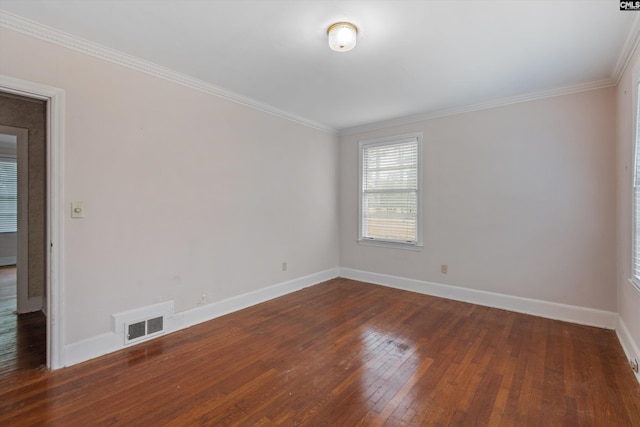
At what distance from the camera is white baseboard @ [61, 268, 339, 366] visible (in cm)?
238

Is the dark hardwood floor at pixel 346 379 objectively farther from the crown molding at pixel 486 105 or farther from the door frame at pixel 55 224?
the crown molding at pixel 486 105

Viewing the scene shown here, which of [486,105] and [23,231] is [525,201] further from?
[23,231]

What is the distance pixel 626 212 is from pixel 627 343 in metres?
1.13

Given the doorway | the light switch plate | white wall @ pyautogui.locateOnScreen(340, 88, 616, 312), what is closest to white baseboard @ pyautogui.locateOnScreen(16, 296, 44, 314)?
the doorway

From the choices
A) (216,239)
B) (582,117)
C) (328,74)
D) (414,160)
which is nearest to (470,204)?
(414,160)

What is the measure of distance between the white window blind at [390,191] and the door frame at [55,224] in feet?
12.6

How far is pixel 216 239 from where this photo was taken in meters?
3.36

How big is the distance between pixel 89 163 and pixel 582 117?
4840 millimetres

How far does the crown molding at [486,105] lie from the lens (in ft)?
10.2

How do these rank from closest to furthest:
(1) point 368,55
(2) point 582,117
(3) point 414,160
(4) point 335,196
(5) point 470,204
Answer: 1. (1) point 368,55
2. (2) point 582,117
3. (5) point 470,204
4. (3) point 414,160
5. (4) point 335,196

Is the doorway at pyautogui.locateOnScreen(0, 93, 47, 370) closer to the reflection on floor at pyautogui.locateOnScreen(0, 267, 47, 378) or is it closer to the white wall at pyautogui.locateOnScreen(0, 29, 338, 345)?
the reflection on floor at pyautogui.locateOnScreen(0, 267, 47, 378)

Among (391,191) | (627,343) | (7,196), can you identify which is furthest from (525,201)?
(7,196)

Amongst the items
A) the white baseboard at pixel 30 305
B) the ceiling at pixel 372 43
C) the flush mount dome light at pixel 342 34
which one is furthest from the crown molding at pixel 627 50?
the white baseboard at pixel 30 305

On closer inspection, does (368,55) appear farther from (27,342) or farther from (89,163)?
(27,342)
